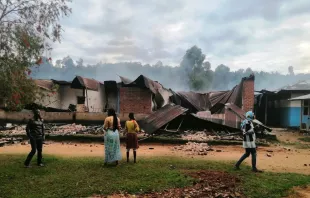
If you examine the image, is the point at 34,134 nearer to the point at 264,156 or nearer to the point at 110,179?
the point at 110,179

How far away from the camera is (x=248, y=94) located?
68.0 ft

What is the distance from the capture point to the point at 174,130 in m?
15.7

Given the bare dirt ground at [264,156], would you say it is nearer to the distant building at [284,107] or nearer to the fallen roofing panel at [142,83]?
the fallen roofing panel at [142,83]

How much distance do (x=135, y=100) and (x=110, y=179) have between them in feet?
46.9

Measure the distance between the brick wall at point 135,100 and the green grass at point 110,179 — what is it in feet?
39.8

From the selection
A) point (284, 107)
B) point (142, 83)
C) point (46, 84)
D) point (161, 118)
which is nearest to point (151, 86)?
point (142, 83)

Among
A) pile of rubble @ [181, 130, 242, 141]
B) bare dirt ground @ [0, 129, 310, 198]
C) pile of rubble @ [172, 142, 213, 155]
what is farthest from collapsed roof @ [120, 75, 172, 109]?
pile of rubble @ [172, 142, 213, 155]

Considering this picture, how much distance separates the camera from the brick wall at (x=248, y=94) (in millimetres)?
20625

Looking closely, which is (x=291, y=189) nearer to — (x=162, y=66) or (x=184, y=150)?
(x=184, y=150)

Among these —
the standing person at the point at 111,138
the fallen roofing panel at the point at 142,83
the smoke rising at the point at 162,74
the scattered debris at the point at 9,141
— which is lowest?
the scattered debris at the point at 9,141

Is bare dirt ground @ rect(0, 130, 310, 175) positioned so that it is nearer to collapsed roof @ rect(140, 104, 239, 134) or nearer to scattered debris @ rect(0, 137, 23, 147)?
collapsed roof @ rect(140, 104, 239, 134)

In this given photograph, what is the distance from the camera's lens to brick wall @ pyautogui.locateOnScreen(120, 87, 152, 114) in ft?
68.9

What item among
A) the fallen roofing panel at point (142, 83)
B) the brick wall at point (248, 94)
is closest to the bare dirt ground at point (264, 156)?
the brick wall at point (248, 94)

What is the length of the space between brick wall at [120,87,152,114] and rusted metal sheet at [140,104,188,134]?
13.3ft
